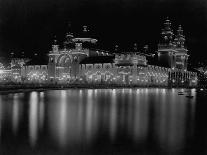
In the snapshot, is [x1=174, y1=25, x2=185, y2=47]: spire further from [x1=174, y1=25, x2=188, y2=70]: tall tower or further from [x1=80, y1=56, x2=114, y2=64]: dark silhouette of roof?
[x1=80, y1=56, x2=114, y2=64]: dark silhouette of roof

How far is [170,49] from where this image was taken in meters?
86.8

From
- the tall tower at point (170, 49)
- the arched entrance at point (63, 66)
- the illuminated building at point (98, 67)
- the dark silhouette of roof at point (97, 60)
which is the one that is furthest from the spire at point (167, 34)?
the arched entrance at point (63, 66)

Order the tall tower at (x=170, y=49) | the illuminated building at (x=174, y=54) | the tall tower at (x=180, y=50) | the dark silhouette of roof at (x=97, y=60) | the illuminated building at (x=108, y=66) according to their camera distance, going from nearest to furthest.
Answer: the illuminated building at (x=108, y=66) → the dark silhouette of roof at (x=97, y=60) → the illuminated building at (x=174, y=54) → the tall tower at (x=170, y=49) → the tall tower at (x=180, y=50)

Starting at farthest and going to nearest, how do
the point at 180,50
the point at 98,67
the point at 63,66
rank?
the point at 180,50
the point at 63,66
the point at 98,67

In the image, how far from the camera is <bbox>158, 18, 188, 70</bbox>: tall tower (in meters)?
86.8

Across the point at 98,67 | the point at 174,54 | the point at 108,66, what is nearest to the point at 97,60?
the point at 98,67

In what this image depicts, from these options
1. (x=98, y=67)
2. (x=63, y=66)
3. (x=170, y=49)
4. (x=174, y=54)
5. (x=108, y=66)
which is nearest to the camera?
(x=108, y=66)

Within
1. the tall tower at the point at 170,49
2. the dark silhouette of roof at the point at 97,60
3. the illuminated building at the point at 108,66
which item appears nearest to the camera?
the illuminated building at the point at 108,66

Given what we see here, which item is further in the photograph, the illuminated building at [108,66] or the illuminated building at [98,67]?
the illuminated building at [108,66]

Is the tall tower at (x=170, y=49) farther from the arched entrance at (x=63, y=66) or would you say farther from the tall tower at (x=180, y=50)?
the arched entrance at (x=63, y=66)

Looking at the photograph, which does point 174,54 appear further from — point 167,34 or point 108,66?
point 108,66

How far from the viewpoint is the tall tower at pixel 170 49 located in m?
86.8

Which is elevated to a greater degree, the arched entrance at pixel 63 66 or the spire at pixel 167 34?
the spire at pixel 167 34

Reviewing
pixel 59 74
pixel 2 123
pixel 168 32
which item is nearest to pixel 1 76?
pixel 59 74
